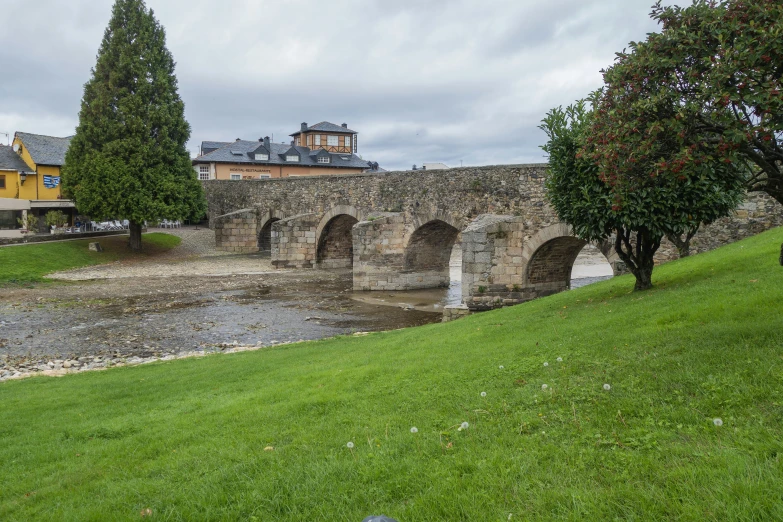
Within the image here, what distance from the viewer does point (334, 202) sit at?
33.7 metres

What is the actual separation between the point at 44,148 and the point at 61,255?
16.1 meters

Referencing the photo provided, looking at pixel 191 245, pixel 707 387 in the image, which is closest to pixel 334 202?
pixel 191 245

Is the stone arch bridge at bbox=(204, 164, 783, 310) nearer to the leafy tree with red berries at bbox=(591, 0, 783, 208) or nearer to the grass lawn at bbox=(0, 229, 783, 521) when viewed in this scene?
the grass lawn at bbox=(0, 229, 783, 521)

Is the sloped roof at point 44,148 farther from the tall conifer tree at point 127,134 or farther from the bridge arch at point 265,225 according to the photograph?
the bridge arch at point 265,225

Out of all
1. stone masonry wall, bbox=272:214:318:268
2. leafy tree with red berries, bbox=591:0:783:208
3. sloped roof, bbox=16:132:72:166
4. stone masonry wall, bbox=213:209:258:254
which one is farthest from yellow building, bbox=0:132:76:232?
leafy tree with red berries, bbox=591:0:783:208

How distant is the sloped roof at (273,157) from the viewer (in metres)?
60.8

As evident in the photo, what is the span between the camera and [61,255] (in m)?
33.2

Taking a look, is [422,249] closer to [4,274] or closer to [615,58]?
[4,274]

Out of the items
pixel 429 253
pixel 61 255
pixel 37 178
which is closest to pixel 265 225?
pixel 61 255

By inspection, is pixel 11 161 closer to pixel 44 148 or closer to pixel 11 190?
pixel 11 190

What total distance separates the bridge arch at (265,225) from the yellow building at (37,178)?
1370 cm

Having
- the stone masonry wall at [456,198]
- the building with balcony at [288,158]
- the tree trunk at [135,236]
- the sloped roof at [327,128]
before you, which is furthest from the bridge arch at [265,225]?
the sloped roof at [327,128]

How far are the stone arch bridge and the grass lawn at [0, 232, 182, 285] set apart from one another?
5.07m

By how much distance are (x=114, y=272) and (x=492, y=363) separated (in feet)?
94.4
